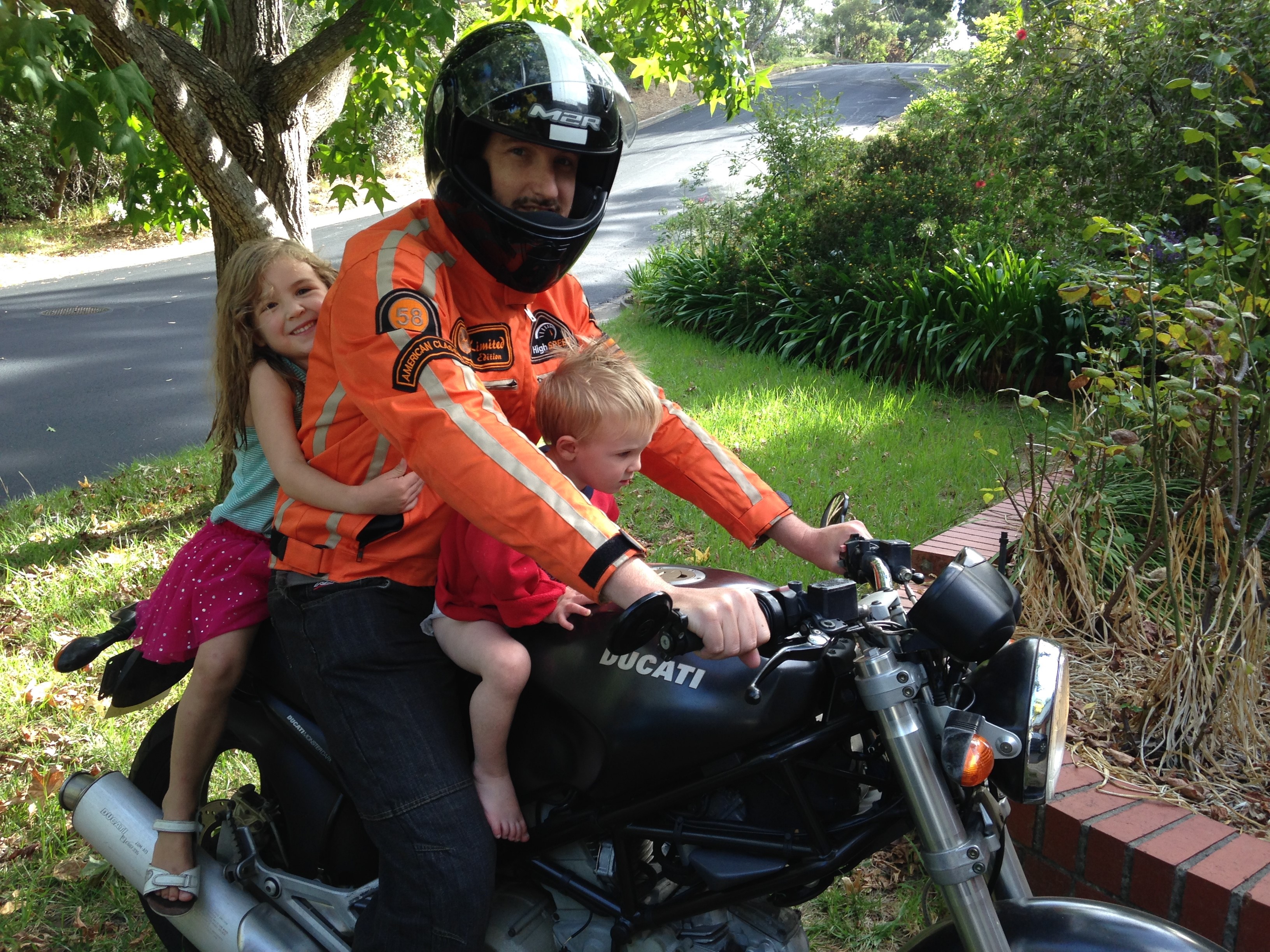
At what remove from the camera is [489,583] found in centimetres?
188

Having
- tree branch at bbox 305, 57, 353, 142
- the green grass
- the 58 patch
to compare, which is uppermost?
tree branch at bbox 305, 57, 353, 142

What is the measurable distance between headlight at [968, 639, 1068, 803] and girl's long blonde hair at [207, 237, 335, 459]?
6.25 ft

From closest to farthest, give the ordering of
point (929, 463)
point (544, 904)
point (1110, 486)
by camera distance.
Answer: point (544, 904) → point (1110, 486) → point (929, 463)

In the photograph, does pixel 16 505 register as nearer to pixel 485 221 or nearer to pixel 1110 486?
pixel 485 221

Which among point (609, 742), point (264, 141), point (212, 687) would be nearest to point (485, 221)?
point (609, 742)

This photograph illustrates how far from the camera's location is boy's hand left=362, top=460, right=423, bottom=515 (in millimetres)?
2039

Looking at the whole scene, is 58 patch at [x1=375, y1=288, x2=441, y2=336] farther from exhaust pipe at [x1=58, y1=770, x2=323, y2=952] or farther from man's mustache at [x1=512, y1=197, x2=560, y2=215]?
exhaust pipe at [x1=58, y1=770, x2=323, y2=952]

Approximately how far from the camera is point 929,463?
18.0 feet

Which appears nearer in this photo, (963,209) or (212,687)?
(212,687)

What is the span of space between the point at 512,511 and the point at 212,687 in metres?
1.11

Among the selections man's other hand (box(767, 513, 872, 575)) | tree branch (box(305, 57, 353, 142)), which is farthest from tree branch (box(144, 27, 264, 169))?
man's other hand (box(767, 513, 872, 575))

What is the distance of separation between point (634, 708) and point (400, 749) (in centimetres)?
52

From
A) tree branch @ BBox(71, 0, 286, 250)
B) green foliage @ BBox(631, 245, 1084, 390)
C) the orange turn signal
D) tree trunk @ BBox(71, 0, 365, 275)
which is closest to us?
the orange turn signal

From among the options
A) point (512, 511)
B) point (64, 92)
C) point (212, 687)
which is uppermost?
point (64, 92)
